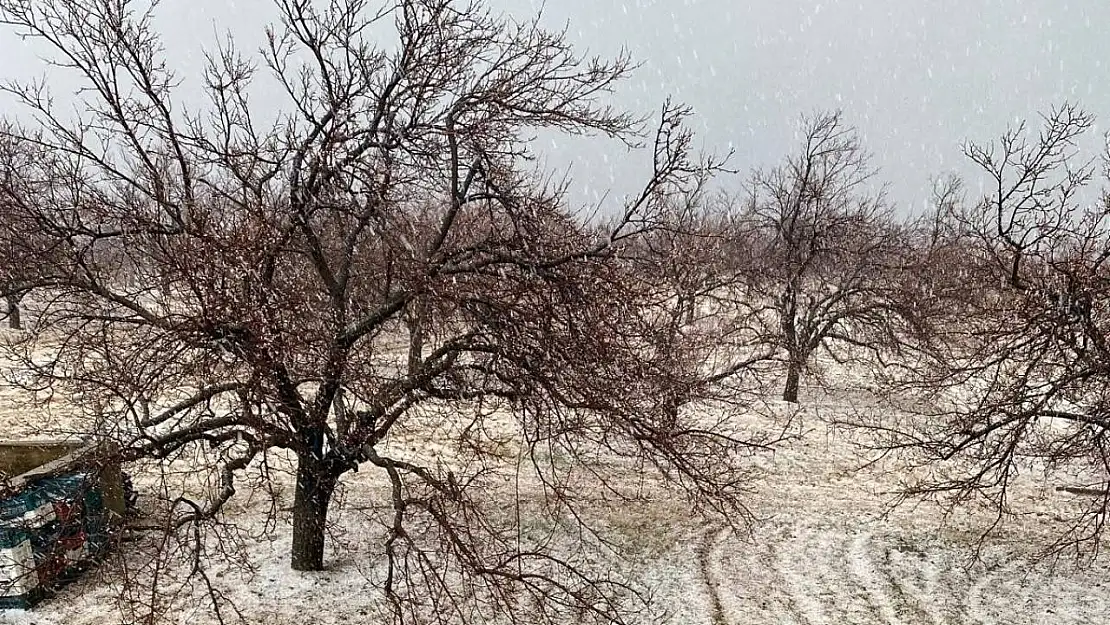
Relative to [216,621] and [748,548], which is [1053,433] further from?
[216,621]

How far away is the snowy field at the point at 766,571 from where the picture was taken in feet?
27.5

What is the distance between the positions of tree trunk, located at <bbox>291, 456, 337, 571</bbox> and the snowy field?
0.19 metres

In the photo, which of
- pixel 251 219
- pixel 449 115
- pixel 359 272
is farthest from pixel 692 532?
pixel 251 219

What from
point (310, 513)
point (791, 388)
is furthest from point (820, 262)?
point (310, 513)

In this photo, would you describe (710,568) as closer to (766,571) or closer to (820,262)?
(766,571)

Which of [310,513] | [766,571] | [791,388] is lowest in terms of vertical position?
[766,571]

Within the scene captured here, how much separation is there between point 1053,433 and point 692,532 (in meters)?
10.9

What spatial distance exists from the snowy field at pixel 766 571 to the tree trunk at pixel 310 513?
0.62ft

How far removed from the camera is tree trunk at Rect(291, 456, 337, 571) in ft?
27.4

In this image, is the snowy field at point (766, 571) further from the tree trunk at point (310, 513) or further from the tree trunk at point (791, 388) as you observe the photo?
the tree trunk at point (791, 388)

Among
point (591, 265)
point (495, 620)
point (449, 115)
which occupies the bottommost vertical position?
point (495, 620)

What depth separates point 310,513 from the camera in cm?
893

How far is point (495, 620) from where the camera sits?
27.2 ft

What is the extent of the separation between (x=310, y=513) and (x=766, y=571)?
5.47 meters
